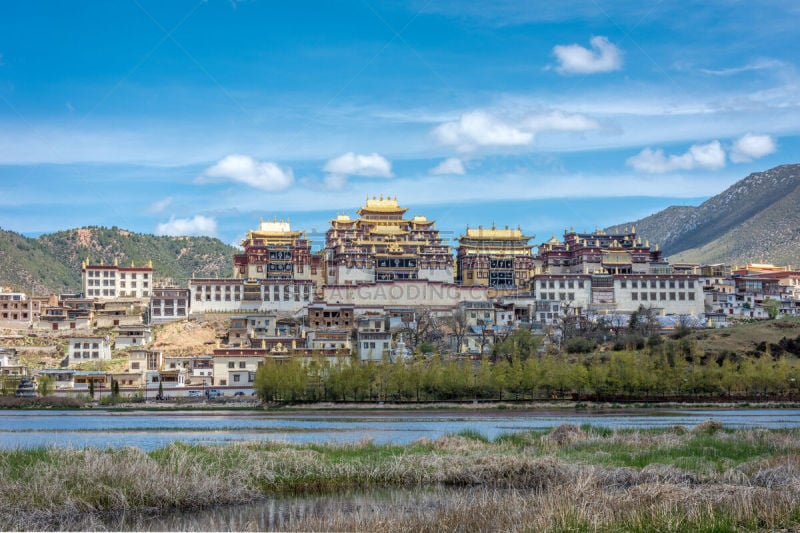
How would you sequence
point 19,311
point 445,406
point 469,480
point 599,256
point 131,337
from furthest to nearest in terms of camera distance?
1. point 599,256
2. point 19,311
3. point 131,337
4. point 445,406
5. point 469,480

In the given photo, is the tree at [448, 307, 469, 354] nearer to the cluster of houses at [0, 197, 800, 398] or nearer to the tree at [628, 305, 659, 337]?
the cluster of houses at [0, 197, 800, 398]

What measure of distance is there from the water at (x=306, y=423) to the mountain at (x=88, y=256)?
93.3 meters

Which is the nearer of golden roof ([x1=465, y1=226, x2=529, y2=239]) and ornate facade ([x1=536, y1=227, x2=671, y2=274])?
ornate facade ([x1=536, y1=227, x2=671, y2=274])

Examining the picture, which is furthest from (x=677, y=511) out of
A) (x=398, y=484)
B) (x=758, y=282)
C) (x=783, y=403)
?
(x=758, y=282)

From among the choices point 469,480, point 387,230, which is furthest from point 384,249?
point 469,480

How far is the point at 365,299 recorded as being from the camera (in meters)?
102

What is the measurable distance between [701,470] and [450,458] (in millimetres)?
7193

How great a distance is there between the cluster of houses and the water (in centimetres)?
1621

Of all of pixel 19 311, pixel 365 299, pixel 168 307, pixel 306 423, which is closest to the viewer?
pixel 306 423

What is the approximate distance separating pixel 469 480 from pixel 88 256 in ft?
463

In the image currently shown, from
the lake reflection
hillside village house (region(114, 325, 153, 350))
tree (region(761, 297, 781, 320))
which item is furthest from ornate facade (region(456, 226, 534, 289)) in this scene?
the lake reflection

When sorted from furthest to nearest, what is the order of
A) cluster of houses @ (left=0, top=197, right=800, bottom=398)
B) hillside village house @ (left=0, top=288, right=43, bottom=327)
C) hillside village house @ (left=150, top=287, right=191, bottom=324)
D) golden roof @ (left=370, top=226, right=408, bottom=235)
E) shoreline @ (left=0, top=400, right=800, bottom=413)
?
golden roof @ (left=370, top=226, right=408, bottom=235) < hillside village house @ (left=150, top=287, right=191, bottom=324) < hillside village house @ (left=0, top=288, right=43, bottom=327) < cluster of houses @ (left=0, top=197, right=800, bottom=398) < shoreline @ (left=0, top=400, right=800, bottom=413)

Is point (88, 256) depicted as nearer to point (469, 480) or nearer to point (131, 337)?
point (131, 337)

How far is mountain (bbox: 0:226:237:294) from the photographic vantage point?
15625 centimetres
